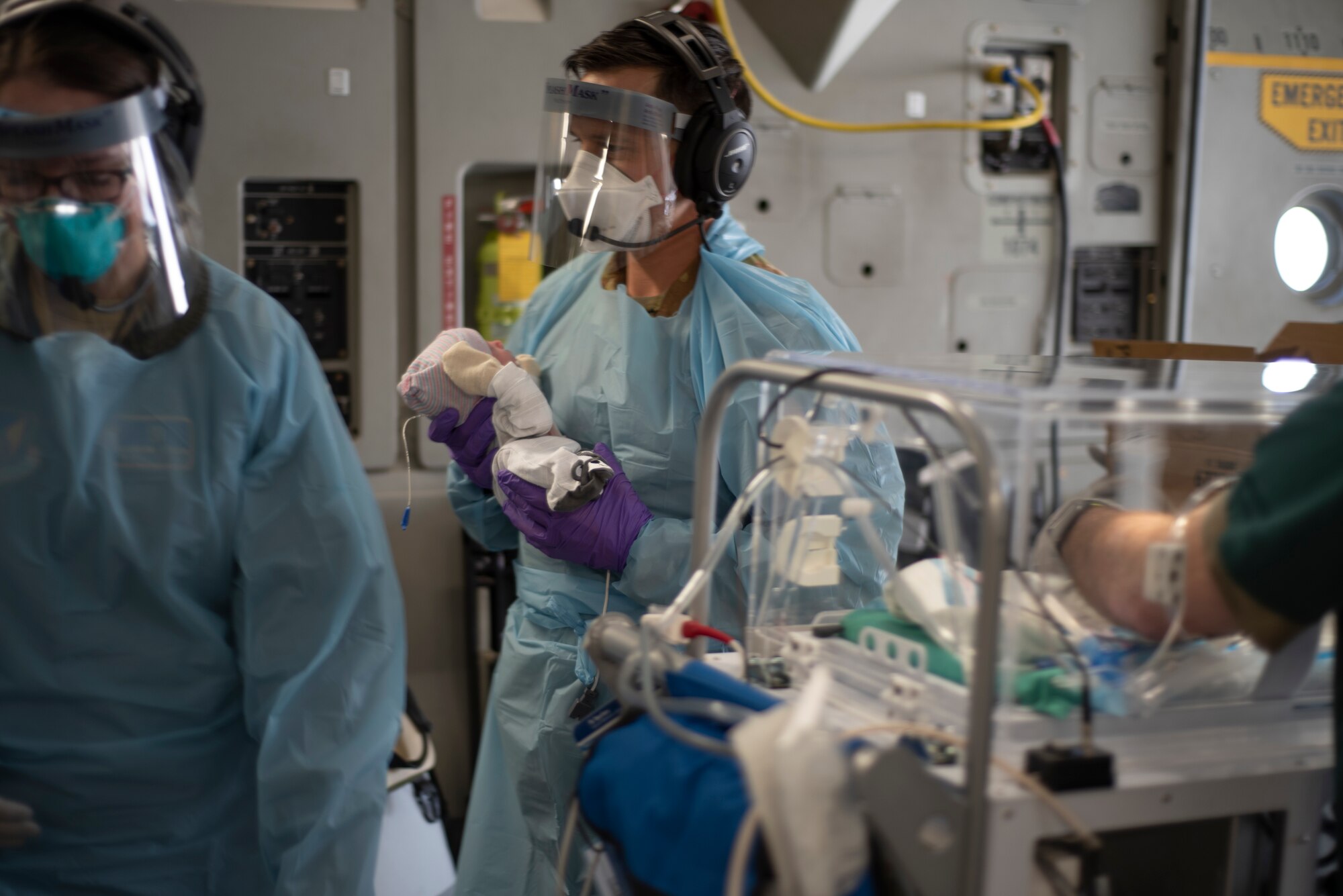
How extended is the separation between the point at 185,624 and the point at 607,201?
30.9 inches

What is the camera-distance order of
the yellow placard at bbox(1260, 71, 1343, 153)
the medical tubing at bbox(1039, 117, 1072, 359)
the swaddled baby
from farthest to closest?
the yellow placard at bbox(1260, 71, 1343, 153)
the medical tubing at bbox(1039, 117, 1072, 359)
the swaddled baby

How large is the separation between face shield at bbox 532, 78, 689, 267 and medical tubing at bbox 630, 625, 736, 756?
0.83m

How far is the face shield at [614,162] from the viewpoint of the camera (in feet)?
4.96

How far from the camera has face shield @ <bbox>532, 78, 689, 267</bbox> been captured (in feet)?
4.96

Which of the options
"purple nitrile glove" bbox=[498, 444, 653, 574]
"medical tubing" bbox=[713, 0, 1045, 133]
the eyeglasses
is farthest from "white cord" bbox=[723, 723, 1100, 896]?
"medical tubing" bbox=[713, 0, 1045, 133]

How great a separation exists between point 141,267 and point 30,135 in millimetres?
166

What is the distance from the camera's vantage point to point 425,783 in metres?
2.10

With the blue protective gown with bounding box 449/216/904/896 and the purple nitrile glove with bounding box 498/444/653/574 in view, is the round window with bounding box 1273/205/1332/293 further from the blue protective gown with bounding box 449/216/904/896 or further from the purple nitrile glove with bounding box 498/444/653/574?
the purple nitrile glove with bounding box 498/444/653/574

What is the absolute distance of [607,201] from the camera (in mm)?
1552

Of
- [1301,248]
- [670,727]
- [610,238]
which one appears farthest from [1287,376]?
[1301,248]

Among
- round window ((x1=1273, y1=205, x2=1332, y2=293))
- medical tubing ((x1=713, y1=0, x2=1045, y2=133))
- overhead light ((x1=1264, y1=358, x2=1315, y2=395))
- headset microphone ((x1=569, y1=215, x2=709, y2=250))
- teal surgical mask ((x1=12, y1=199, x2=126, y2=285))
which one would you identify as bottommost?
overhead light ((x1=1264, y1=358, x2=1315, y2=395))

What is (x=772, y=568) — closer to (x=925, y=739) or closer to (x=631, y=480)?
(x=925, y=739)

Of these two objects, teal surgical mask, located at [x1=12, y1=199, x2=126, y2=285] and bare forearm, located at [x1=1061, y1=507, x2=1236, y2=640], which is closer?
bare forearm, located at [x1=1061, y1=507, x2=1236, y2=640]

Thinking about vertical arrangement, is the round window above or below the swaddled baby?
above
